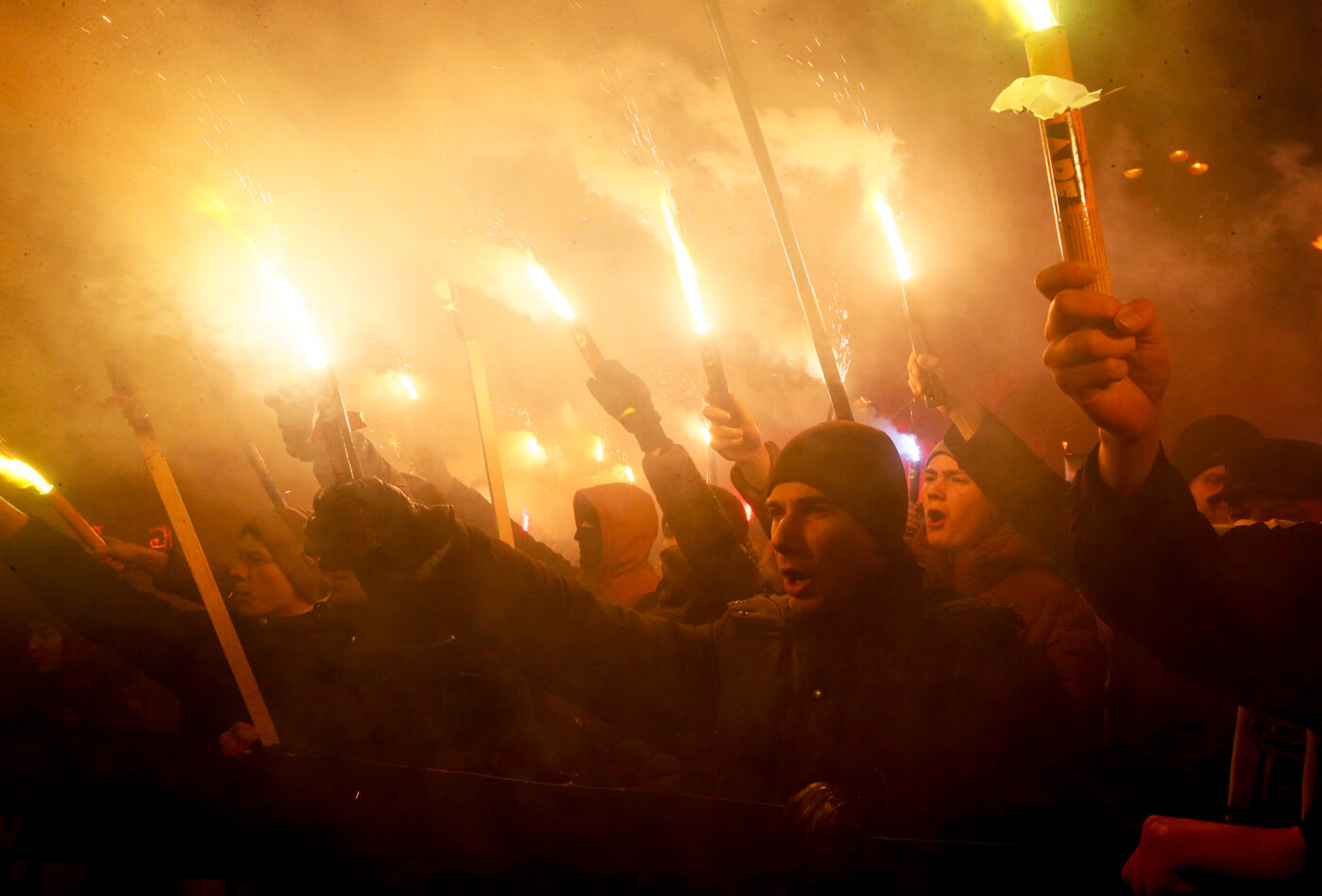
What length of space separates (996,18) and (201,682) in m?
3.95

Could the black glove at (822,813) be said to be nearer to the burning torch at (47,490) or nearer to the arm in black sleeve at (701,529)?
the arm in black sleeve at (701,529)

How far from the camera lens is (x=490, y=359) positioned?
13.5m

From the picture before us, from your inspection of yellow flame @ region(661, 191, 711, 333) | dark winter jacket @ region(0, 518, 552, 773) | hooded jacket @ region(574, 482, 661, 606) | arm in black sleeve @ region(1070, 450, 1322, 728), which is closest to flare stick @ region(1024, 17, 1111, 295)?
arm in black sleeve @ region(1070, 450, 1322, 728)

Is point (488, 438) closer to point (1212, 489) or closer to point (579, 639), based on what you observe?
point (579, 639)

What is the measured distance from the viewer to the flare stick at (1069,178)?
3.83 feet

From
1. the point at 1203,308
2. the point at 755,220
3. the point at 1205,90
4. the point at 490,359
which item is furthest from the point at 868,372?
the point at 490,359

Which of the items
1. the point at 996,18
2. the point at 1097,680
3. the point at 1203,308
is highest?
the point at 1203,308

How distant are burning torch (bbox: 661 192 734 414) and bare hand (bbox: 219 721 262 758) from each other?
235cm

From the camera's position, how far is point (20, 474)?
10.1 feet

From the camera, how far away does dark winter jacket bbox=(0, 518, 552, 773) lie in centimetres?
282

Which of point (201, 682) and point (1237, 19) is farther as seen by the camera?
point (1237, 19)

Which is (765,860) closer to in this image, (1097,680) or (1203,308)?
(1097,680)

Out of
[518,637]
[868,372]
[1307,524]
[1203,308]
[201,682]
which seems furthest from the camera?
[868,372]

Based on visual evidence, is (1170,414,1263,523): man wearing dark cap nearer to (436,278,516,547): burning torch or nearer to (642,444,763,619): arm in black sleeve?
(642,444,763,619): arm in black sleeve
